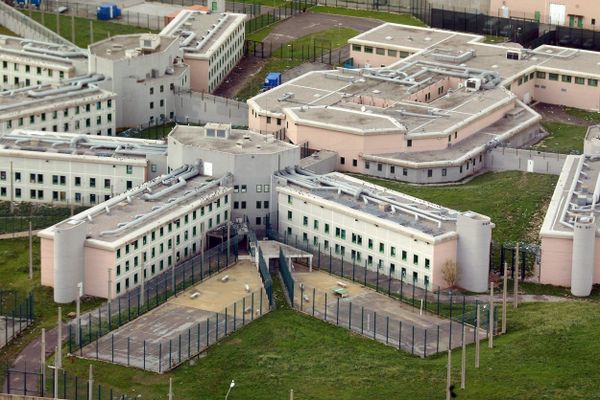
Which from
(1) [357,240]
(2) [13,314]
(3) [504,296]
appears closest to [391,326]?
(3) [504,296]

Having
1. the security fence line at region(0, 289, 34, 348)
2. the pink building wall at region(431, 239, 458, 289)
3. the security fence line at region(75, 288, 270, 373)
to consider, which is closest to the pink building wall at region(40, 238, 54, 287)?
the security fence line at region(0, 289, 34, 348)

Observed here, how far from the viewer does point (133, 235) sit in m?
186

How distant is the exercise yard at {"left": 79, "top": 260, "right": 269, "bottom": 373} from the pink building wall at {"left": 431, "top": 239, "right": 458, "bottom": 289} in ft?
45.8

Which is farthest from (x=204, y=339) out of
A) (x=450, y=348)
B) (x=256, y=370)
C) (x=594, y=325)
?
(x=594, y=325)

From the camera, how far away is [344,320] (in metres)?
180

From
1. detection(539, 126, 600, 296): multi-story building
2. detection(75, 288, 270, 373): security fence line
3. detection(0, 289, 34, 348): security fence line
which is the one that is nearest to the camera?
detection(75, 288, 270, 373): security fence line

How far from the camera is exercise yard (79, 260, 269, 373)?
17325cm

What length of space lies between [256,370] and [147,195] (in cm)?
2865

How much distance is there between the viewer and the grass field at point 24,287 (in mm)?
176650

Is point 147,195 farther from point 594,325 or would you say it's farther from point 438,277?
point 594,325

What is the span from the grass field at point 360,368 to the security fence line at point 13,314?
8.31 m

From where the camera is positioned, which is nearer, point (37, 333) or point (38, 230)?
point (37, 333)

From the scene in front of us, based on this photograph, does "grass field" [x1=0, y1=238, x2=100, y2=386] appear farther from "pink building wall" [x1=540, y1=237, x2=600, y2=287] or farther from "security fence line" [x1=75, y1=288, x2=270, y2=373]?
"pink building wall" [x1=540, y1=237, x2=600, y2=287]

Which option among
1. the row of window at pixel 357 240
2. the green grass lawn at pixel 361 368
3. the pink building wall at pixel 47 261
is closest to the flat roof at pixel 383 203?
the row of window at pixel 357 240
